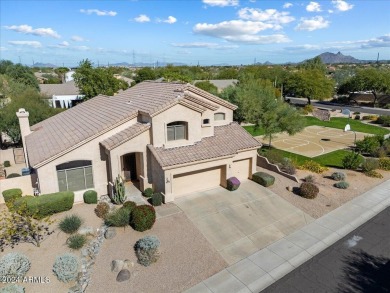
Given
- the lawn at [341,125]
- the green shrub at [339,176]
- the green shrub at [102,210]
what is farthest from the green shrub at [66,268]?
the lawn at [341,125]

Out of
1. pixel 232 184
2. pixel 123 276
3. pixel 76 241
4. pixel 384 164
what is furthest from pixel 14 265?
pixel 384 164

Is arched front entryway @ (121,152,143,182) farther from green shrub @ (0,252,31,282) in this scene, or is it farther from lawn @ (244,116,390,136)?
lawn @ (244,116,390,136)

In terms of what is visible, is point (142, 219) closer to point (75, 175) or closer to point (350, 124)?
point (75, 175)

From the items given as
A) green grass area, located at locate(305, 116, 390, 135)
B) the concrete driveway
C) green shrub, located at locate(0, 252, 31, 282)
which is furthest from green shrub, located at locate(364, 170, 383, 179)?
green shrub, located at locate(0, 252, 31, 282)

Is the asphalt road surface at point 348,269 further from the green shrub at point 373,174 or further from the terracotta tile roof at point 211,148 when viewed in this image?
the green shrub at point 373,174

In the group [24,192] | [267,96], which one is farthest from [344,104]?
[24,192]
